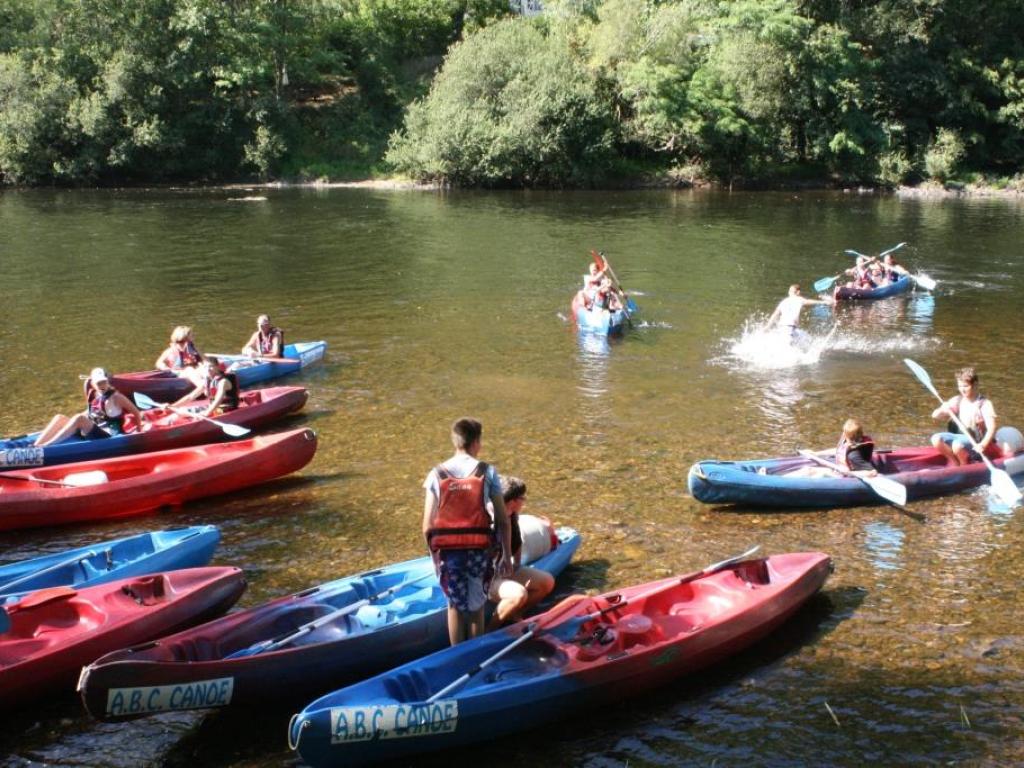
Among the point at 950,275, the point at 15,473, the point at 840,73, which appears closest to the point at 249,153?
the point at 840,73

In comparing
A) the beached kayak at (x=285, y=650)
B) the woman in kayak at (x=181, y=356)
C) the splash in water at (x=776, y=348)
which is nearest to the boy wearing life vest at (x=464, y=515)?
the beached kayak at (x=285, y=650)

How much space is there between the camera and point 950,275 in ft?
80.7

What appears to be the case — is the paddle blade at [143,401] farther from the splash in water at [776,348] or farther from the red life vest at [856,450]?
the splash in water at [776,348]

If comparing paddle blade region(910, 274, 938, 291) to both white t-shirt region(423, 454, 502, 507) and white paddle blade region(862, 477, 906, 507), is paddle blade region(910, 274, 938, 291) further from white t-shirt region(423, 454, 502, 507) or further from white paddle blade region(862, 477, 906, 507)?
white t-shirt region(423, 454, 502, 507)

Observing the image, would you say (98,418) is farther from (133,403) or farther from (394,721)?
(394,721)

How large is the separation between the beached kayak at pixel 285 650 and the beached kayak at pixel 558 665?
2.11ft

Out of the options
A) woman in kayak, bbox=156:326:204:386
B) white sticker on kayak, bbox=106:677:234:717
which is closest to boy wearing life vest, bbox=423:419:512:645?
white sticker on kayak, bbox=106:677:234:717

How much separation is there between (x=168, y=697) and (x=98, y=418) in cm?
627

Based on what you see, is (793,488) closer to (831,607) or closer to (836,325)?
(831,607)

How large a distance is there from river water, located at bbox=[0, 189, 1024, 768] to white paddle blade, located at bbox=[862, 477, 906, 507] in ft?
0.92

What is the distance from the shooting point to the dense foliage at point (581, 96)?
45.8 m

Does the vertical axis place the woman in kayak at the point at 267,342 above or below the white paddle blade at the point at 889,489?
above

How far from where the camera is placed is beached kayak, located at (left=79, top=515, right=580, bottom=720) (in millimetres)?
5770

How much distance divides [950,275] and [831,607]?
19.1 m
